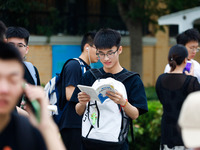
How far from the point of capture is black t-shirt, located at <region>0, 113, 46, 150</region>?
166cm

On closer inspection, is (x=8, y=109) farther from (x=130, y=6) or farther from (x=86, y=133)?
(x=130, y=6)

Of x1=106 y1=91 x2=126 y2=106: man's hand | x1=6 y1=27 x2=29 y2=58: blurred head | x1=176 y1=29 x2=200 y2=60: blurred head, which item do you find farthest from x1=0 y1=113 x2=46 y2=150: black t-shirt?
x1=176 y1=29 x2=200 y2=60: blurred head

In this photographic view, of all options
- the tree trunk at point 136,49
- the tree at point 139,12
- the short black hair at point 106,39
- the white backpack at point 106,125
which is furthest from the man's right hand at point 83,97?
the tree trunk at point 136,49

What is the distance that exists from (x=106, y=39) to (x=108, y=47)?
0.28 ft

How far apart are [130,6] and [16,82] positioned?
931 centimetres

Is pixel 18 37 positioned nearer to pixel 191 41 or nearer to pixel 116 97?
pixel 116 97

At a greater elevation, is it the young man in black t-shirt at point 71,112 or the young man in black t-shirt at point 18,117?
the young man in black t-shirt at point 18,117

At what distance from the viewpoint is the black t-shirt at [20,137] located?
1664mm

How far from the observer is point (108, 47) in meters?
3.42

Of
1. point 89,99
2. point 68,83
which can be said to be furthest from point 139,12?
point 89,99

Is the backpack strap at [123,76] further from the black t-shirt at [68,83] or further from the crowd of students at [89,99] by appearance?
the black t-shirt at [68,83]

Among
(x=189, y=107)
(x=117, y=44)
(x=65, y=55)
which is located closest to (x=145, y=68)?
(x=65, y=55)

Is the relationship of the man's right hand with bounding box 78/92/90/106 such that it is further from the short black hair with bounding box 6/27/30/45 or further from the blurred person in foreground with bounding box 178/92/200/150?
the blurred person in foreground with bounding box 178/92/200/150

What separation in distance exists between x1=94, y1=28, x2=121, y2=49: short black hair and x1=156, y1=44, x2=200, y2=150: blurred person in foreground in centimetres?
79
